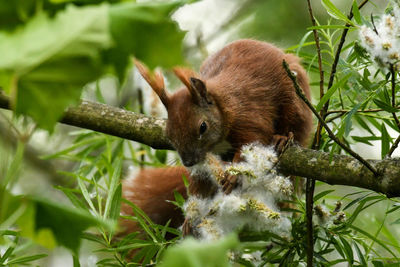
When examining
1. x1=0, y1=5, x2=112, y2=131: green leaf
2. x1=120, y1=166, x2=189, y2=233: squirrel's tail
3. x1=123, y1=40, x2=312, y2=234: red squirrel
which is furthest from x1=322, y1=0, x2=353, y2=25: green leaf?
x1=0, y1=5, x2=112, y2=131: green leaf

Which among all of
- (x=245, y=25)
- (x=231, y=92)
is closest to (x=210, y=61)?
(x=231, y=92)

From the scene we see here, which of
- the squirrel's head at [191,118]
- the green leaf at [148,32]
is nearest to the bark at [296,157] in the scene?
the squirrel's head at [191,118]

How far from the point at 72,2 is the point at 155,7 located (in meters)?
0.06

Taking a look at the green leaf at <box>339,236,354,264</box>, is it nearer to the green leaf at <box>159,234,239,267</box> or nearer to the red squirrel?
the red squirrel

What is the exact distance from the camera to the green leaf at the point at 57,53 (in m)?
0.35

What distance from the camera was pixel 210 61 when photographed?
1.97 metres

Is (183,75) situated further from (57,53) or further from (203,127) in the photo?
(57,53)

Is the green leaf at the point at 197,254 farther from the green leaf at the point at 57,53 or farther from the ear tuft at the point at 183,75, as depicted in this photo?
the ear tuft at the point at 183,75

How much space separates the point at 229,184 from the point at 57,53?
1039 millimetres

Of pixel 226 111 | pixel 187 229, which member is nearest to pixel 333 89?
pixel 187 229

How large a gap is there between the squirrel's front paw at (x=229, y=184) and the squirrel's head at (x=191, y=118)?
20cm

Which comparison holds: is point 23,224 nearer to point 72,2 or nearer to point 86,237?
point 72,2

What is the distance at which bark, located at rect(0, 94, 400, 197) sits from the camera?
1116 millimetres

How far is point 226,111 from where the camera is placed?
1733 mm
